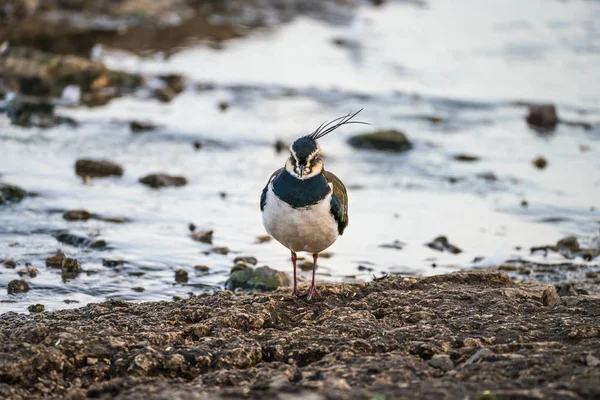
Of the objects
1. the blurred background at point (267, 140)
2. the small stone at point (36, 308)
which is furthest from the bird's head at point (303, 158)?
the small stone at point (36, 308)

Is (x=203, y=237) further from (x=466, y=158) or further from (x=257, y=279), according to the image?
(x=466, y=158)

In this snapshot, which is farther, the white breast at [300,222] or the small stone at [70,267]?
the small stone at [70,267]

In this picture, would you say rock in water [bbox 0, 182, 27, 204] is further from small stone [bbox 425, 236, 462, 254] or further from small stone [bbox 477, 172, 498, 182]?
small stone [bbox 477, 172, 498, 182]

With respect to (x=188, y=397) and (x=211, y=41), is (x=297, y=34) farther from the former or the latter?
(x=188, y=397)

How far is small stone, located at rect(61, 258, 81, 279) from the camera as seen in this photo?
8.70 metres

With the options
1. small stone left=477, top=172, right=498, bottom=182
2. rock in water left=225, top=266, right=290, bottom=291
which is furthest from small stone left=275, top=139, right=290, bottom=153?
rock in water left=225, top=266, right=290, bottom=291

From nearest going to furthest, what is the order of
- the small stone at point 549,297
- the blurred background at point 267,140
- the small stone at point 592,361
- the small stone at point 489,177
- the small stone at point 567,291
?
the small stone at point 592,361, the small stone at point 549,297, the small stone at point 567,291, the blurred background at point 267,140, the small stone at point 489,177

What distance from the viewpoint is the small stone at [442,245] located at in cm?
1012

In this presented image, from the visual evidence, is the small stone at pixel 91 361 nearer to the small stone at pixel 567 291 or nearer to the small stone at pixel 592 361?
the small stone at pixel 592 361

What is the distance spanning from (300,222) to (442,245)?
12.5 feet

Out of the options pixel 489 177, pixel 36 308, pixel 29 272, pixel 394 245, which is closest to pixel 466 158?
pixel 489 177

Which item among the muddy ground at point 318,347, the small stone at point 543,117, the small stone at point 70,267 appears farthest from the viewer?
the small stone at point 543,117

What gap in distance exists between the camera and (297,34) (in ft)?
73.4

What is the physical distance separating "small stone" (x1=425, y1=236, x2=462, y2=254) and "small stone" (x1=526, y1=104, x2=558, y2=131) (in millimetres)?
6072
